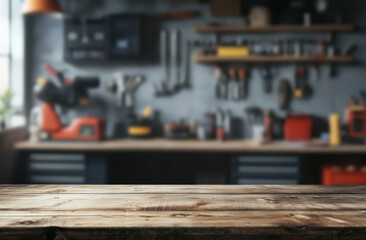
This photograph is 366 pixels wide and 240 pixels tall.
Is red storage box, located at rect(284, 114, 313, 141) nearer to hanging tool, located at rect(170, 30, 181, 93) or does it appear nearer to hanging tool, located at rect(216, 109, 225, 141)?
hanging tool, located at rect(216, 109, 225, 141)

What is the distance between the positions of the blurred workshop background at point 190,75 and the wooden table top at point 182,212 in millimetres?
2221

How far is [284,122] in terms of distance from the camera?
3.73 metres

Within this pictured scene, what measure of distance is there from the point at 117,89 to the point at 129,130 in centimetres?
54

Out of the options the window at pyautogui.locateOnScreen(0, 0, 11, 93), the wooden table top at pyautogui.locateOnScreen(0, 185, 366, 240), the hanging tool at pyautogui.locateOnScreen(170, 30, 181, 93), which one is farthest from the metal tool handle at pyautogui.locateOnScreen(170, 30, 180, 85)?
the wooden table top at pyautogui.locateOnScreen(0, 185, 366, 240)

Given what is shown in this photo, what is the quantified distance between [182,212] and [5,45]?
329cm

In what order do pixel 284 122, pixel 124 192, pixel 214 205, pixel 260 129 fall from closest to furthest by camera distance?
pixel 214 205 → pixel 124 192 → pixel 260 129 → pixel 284 122

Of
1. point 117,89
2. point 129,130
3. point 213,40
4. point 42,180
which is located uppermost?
point 213,40

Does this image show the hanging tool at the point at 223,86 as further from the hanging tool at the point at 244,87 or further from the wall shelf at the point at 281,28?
the wall shelf at the point at 281,28

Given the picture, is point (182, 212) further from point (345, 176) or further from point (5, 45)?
point (5, 45)

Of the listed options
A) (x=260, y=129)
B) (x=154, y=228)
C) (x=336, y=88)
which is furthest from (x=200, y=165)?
(x=154, y=228)

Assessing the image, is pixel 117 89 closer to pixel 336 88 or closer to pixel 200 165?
pixel 200 165

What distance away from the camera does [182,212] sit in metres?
0.97

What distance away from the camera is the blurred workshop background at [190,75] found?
3.57 meters

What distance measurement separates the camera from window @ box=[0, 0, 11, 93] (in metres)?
3.53
